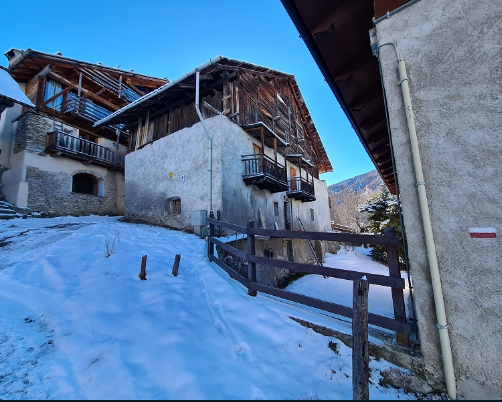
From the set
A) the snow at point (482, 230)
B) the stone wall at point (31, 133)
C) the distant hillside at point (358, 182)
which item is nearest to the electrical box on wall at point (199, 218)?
the snow at point (482, 230)

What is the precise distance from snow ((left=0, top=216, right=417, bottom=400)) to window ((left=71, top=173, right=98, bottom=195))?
12444mm

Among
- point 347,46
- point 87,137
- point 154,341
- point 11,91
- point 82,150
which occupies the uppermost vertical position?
point 87,137

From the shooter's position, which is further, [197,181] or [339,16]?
[197,181]

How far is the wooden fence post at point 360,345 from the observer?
178 cm

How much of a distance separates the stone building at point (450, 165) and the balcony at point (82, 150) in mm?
14862

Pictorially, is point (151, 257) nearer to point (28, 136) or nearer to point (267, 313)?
point (267, 313)

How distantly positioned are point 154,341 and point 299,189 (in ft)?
44.9

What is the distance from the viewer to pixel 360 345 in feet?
6.09

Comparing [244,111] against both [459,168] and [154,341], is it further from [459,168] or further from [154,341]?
[154,341]

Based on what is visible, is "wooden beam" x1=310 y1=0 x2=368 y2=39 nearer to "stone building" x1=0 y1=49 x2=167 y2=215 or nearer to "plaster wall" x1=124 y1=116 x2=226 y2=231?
"plaster wall" x1=124 y1=116 x2=226 y2=231

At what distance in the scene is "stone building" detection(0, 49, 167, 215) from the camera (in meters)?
12.4

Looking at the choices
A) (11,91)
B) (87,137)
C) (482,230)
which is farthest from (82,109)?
(482,230)

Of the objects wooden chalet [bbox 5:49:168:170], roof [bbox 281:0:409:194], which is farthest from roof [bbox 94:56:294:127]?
roof [bbox 281:0:409:194]

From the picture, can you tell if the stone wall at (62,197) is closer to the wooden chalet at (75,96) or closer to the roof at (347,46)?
the wooden chalet at (75,96)
